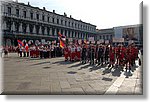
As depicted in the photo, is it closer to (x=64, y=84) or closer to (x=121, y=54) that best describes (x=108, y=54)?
(x=121, y=54)

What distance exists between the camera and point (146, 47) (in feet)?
14.5

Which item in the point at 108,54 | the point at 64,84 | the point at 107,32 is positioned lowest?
the point at 64,84

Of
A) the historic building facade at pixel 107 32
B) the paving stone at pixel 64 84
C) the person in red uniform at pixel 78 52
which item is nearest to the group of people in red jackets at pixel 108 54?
the person in red uniform at pixel 78 52

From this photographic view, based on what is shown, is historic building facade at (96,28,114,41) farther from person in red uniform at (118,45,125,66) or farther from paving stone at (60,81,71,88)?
paving stone at (60,81,71,88)

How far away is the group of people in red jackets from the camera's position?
7956mm

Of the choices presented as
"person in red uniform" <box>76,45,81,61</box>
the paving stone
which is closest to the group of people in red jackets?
"person in red uniform" <box>76,45,81,61</box>

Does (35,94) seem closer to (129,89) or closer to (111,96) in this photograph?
(111,96)

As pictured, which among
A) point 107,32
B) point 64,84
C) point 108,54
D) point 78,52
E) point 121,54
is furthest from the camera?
point 107,32

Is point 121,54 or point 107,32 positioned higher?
point 107,32

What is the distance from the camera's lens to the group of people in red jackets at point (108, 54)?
→ 26.1 feet

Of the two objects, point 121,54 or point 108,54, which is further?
point 108,54

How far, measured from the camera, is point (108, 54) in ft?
31.6

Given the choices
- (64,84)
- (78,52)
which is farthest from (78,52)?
(64,84)

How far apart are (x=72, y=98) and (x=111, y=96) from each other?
86 cm
